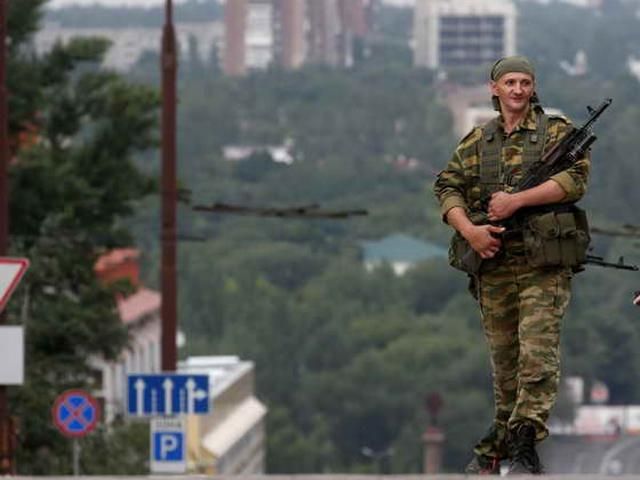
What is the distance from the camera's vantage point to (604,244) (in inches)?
6811

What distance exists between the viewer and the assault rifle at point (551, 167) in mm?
14305

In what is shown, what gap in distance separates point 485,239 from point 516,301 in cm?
40

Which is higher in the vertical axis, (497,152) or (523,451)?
(497,152)

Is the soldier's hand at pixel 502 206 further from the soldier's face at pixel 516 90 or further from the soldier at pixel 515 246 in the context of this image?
the soldier's face at pixel 516 90

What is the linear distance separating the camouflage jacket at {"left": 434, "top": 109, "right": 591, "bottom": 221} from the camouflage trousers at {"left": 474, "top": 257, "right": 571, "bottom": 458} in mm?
335

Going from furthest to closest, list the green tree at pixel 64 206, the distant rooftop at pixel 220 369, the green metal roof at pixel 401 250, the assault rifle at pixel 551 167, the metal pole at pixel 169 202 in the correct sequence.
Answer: the green metal roof at pixel 401 250 < the distant rooftop at pixel 220 369 < the green tree at pixel 64 206 < the metal pole at pixel 169 202 < the assault rifle at pixel 551 167

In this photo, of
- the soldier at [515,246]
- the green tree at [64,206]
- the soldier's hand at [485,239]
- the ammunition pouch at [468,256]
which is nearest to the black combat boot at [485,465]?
the soldier at [515,246]

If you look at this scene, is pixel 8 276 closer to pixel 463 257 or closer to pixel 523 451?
pixel 463 257

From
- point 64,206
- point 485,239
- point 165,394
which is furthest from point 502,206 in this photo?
point 64,206

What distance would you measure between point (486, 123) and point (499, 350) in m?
0.96

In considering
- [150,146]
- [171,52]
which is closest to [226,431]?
[150,146]

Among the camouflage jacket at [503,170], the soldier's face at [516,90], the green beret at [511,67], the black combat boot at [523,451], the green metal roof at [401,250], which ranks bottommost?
the black combat boot at [523,451]

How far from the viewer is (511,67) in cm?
1438

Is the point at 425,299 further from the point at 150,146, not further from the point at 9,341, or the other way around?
the point at 9,341
